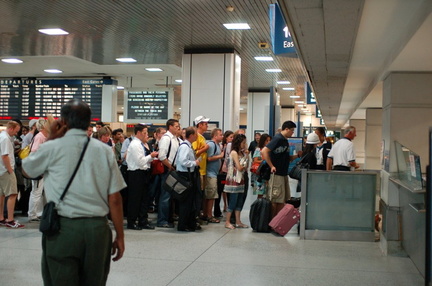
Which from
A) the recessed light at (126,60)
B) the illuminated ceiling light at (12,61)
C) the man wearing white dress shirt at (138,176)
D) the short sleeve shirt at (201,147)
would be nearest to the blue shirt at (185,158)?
the man wearing white dress shirt at (138,176)

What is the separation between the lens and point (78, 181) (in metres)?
3.09

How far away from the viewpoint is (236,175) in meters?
8.63

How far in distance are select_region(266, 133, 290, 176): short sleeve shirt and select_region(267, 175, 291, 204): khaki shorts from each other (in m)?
0.10

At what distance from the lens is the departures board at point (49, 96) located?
1923 centimetres

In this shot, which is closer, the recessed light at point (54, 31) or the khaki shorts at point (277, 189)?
the khaki shorts at point (277, 189)

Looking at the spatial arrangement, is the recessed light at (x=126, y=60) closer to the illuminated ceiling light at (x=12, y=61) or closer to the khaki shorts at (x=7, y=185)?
the illuminated ceiling light at (x=12, y=61)

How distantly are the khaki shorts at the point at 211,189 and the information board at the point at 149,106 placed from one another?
1099 centimetres

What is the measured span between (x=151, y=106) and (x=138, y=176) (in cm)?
1190

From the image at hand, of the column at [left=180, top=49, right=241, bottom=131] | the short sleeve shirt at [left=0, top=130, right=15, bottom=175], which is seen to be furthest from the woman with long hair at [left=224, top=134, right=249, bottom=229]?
the column at [left=180, top=49, right=241, bottom=131]

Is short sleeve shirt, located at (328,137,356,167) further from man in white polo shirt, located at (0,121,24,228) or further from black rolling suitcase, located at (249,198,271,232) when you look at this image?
man in white polo shirt, located at (0,121,24,228)

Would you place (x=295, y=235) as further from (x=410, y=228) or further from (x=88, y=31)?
(x=88, y=31)

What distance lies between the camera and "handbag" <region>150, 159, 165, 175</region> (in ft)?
28.8

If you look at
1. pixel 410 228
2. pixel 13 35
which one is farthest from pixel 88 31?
pixel 410 228

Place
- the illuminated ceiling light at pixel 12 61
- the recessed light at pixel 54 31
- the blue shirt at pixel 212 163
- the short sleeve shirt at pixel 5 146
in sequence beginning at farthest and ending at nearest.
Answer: the illuminated ceiling light at pixel 12 61 → the recessed light at pixel 54 31 → the blue shirt at pixel 212 163 → the short sleeve shirt at pixel 5 146
